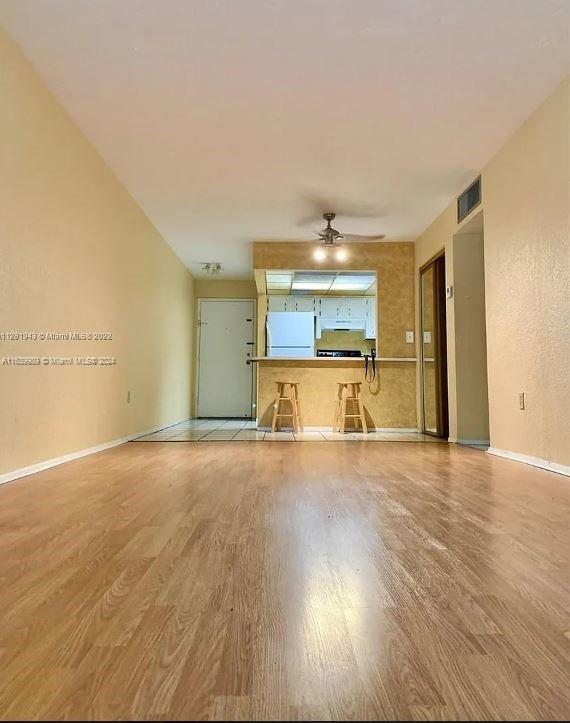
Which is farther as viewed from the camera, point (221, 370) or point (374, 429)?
point (221, 370)

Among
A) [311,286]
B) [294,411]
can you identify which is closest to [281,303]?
[311,286]

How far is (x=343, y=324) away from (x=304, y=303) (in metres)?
0.67

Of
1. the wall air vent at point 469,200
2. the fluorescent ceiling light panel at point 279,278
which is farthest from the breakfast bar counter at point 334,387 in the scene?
the wall air vent at point 469,200

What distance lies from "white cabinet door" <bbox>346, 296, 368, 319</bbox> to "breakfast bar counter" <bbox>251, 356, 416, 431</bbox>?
1.63 metres

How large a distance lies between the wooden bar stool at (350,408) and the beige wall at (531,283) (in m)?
1.78

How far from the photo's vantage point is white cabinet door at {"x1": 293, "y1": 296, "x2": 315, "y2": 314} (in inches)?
275

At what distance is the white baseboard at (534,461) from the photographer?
8.61 ft

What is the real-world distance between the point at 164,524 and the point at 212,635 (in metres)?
0.79

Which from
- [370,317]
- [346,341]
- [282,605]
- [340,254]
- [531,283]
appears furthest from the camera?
[346,341]

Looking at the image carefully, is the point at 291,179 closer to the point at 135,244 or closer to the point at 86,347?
the point at 135,244

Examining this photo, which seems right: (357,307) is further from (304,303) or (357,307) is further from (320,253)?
(320,253)

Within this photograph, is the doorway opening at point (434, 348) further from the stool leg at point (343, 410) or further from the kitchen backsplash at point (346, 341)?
the kitchen backsplash at point (346, 341)

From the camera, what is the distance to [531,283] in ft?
9.84

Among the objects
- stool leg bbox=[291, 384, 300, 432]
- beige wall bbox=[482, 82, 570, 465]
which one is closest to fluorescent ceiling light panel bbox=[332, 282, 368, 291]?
stool leg bbox=[291, 384, 300, 432]
